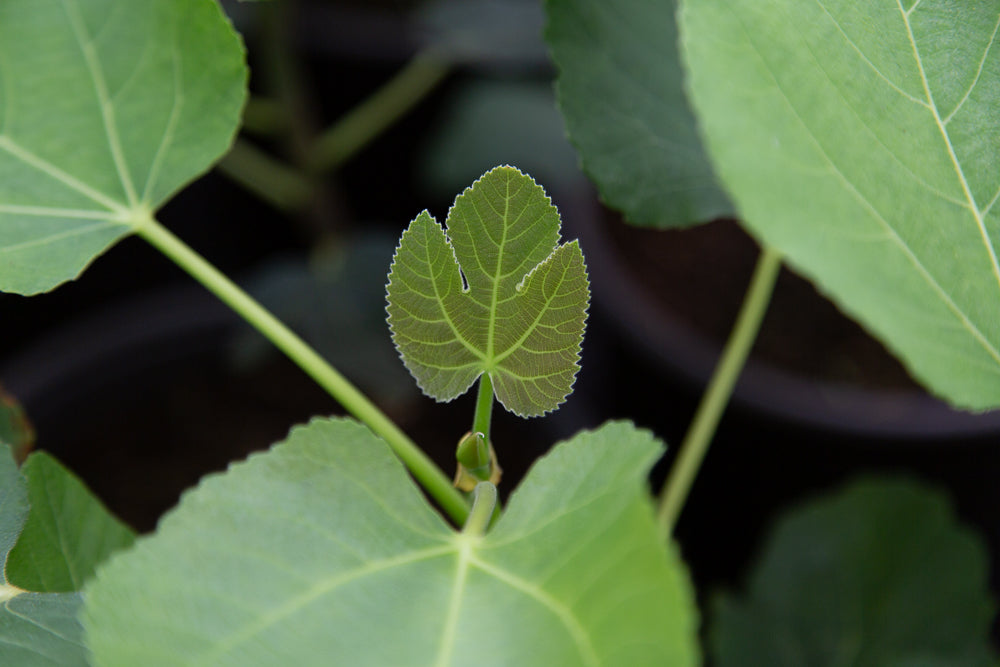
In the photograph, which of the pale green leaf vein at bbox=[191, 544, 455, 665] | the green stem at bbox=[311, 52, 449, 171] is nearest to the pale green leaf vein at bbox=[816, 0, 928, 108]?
the pale green leaf vein at bbox=[191, 544, 455, 665]

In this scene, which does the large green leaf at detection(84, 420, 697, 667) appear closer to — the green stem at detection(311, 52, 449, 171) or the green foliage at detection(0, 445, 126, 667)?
the green foliage at detection(0, 445, 126, 667)

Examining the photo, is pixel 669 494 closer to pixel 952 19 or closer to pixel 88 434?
pixel 952 19

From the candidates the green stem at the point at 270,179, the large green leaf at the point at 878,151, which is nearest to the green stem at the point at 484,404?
the large green leaf at the point at 878,151

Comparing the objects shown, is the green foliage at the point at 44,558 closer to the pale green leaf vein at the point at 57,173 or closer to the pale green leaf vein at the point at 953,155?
the pale green leaf vein at the point at 57,173

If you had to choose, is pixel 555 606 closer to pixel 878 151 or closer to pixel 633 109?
pixel 878 151

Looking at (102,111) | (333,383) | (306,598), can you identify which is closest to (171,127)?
(102,111)

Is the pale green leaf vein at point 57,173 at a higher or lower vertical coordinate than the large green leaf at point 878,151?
higher
